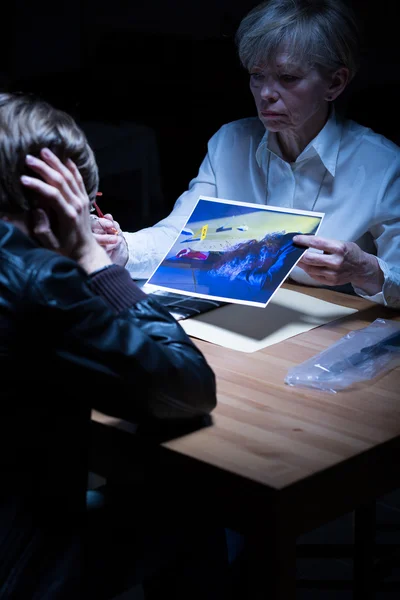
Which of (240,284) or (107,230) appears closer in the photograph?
(240,284)

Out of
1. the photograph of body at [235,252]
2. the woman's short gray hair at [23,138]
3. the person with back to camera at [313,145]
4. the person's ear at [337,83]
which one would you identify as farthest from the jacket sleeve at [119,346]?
the person's ear at [337,83]

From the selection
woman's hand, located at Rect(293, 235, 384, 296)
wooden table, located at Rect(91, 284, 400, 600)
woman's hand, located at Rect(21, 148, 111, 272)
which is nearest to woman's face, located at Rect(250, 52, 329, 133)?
woman's hand, located at Rect(293, 235, 384, 296)

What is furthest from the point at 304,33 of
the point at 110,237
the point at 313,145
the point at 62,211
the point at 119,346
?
the point at 119,346

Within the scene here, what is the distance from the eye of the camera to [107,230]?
86.7 inches

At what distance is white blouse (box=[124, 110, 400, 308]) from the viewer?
86.2 inches

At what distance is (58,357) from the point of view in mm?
1184

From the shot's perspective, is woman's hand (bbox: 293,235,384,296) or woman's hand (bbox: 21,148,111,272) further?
woman's hand (bbox: 293,235,384,296)

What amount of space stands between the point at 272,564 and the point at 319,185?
1.26 m

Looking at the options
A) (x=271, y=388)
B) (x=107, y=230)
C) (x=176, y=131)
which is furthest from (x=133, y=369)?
(x=176, y=131)

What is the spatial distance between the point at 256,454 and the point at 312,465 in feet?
0.29

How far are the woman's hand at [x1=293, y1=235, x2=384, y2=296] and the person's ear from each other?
1.63 feet

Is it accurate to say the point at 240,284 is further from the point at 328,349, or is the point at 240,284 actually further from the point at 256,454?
the point at 256,454

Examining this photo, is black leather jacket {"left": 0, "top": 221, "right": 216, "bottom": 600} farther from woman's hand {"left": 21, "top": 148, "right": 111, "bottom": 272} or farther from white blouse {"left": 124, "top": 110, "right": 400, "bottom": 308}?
white blouse {"left": 124, "top": 110, "right": 400, "bottom": 308}

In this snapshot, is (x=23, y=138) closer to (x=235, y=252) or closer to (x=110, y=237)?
(x=235, y=252)
